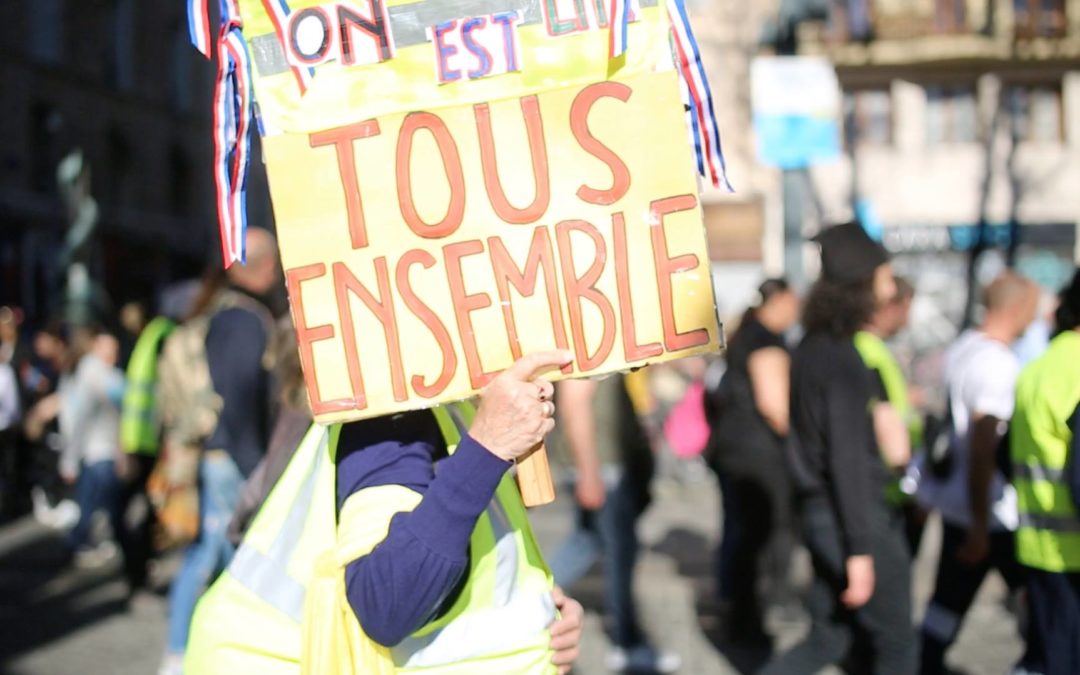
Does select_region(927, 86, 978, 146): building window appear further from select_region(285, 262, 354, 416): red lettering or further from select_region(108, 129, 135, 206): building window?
select_region(285, 262, 354, 416): red lettering

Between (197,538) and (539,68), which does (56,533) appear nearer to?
(197,538)

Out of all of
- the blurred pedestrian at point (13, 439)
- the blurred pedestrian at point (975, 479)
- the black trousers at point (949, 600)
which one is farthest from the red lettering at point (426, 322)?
the blurred pedestrian at point (13, 439)

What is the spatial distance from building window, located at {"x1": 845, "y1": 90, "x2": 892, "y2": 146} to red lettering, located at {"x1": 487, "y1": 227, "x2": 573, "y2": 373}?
26.0 meters

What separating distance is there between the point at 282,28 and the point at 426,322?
1.80ft

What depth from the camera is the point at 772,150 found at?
763cm

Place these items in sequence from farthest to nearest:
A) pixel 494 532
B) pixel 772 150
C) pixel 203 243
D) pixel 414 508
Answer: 1. pixel 203 243
2. pixel 772 150
3. pixel 494 532
4. pixel 414 508

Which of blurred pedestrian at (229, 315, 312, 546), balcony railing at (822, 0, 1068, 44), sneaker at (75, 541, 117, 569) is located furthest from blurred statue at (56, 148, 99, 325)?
balcony railing at (822, 0, 1068, 44)

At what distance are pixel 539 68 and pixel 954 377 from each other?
3.08 meters

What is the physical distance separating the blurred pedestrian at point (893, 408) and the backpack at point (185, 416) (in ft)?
9.45

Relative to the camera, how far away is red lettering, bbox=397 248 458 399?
2.13m

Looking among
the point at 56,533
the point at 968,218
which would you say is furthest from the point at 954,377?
the point at 968,218

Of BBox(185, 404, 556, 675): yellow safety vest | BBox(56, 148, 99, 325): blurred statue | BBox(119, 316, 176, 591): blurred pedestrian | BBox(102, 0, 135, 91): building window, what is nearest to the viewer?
BBox(185, 404, 556, 675): yellow safety vest

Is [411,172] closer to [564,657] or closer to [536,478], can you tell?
[536,478]

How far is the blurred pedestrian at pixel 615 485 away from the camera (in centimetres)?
579
